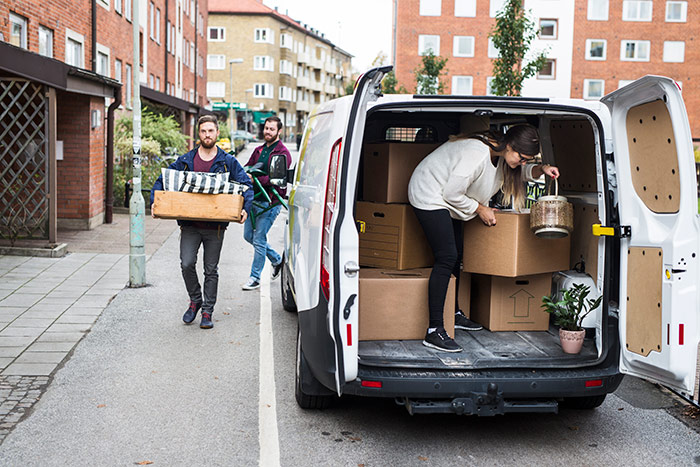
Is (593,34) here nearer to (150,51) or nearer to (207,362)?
(150,51)

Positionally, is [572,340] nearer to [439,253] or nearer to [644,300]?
[644,300]

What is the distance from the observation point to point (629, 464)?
4.76 m

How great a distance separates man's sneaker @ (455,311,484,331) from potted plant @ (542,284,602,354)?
0.67 metres

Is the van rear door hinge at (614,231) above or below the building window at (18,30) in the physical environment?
below

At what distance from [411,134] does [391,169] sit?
85 cm

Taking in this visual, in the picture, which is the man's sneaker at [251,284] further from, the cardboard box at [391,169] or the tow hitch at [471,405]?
the tow hitch at [471,405]

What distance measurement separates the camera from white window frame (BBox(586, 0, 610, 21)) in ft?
197

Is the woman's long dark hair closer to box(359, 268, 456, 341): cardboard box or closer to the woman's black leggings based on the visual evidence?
the woman's black leggings

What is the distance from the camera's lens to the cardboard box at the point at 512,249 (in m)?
5.77

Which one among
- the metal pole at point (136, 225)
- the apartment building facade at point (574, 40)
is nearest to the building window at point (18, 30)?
the metal pole at point (136, 225)

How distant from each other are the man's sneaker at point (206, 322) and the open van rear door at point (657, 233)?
14.0ft

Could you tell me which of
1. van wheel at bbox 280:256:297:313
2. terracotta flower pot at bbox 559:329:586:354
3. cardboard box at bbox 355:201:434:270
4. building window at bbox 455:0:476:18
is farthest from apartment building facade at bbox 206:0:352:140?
terracotta flower pot at bbox 559:329:586:354

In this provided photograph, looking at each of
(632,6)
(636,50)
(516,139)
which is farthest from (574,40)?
(516,139)

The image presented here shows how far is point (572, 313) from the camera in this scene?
5453 millimetres
